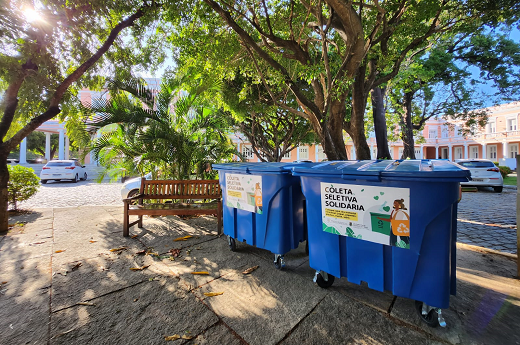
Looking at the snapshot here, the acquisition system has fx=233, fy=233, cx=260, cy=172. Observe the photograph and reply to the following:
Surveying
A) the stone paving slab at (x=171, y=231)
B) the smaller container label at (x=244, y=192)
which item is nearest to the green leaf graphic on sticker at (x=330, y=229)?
the smaller container label at (x=244, y=192)

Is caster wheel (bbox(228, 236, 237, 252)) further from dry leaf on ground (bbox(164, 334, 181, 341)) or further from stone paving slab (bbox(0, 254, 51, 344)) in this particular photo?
stone paving slab (bbox(0, 254, 51, 344))

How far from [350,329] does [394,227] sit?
88 cm

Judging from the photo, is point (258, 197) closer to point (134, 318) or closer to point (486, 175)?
point (134, 318)

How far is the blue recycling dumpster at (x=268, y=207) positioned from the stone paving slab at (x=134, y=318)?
1045mm

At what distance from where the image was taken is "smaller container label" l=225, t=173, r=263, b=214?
2946 mm

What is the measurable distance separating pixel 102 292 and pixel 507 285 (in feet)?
14.1

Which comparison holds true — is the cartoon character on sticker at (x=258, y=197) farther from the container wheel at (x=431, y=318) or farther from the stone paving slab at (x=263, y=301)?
Answer: the container wheel at (x=431, y=318)

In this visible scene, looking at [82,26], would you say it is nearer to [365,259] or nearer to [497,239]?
[365,259]

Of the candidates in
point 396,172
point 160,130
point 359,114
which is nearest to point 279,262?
point 396,172

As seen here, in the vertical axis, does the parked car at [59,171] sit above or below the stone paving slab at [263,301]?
above

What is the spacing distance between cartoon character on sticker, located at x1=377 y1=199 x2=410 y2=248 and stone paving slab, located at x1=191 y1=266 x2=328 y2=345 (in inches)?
36.1

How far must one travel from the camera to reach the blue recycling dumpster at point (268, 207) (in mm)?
2744

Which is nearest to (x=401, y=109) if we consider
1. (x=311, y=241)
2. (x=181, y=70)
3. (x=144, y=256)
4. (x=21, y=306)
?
(x=181, y=70)

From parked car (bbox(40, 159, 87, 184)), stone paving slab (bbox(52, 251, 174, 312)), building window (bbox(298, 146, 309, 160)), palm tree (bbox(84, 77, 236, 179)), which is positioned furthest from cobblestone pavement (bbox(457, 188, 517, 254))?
building window (bbox(298, 146, 309, 160))
